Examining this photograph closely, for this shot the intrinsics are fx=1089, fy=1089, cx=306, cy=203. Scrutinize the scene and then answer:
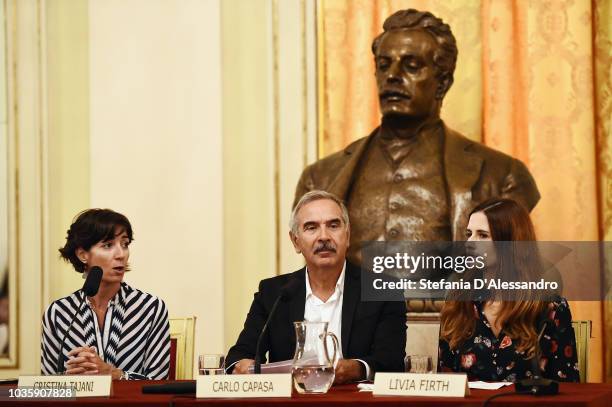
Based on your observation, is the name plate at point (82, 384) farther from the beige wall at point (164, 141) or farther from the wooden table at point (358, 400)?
the beige wall at point (164, 141)

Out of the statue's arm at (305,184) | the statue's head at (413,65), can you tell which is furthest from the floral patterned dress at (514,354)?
the statue's arm at (305,184)

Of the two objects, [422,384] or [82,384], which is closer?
[422,384]

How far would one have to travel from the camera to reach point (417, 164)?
4.33 m

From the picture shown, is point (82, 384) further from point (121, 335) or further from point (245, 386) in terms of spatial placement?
point (121, 335)

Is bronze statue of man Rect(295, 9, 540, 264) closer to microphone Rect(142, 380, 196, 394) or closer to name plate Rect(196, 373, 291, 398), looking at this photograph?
microphone Rect(142, 380, 196, 394)

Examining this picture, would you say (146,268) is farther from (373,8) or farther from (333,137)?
(373,8)

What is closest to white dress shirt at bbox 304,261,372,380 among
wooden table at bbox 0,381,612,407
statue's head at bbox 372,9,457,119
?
wooden table at bbox 0,381,612,407

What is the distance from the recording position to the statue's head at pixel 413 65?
425 centimetres

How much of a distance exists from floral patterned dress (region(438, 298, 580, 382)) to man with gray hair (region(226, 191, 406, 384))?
216mm

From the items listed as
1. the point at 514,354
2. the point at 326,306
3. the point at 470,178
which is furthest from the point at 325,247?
the point at 470,178

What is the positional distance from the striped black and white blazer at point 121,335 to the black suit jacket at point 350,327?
0.34 metres

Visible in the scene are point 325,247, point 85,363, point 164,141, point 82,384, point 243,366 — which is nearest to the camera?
point 82,384

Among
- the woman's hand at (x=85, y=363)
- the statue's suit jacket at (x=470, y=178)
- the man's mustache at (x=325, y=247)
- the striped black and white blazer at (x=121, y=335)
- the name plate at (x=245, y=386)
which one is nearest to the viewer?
the name plate at (x=245, y=386)

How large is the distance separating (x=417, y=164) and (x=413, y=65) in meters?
0.39
